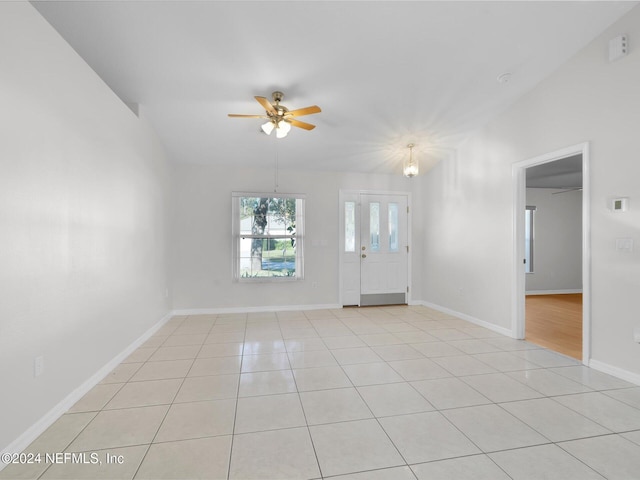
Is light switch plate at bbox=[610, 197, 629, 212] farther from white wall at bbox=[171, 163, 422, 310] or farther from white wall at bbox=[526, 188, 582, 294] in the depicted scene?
white wall at bbox=[526, 188, 582, 294]

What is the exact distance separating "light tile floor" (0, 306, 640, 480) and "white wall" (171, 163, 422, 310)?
175cm

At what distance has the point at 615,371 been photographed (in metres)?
2.88

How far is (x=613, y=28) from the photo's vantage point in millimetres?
2887

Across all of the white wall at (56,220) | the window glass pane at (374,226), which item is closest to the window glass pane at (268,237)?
the window glass pane at (374,226)

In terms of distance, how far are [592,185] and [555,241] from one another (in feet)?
17.1

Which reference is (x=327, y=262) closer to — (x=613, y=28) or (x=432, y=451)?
(x=432, y=451)

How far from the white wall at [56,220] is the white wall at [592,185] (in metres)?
4.57

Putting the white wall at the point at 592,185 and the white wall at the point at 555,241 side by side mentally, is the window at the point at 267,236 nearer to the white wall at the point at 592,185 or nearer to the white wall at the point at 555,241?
the white wall at the point at 592,185

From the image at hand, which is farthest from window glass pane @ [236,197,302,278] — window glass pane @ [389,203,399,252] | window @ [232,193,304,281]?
window glass pane @ [389,203,399,252]

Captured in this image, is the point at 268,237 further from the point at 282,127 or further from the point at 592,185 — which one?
the point at 592,185

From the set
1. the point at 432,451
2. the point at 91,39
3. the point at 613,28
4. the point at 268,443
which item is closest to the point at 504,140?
the point at 613,28

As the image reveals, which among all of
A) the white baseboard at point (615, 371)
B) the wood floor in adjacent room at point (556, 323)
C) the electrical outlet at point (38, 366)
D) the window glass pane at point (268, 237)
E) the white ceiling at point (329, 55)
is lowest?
the wood floor in adjacent room at point (556, 323)

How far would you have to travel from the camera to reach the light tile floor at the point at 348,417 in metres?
1.73

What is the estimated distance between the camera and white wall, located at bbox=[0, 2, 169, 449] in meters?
1.82
